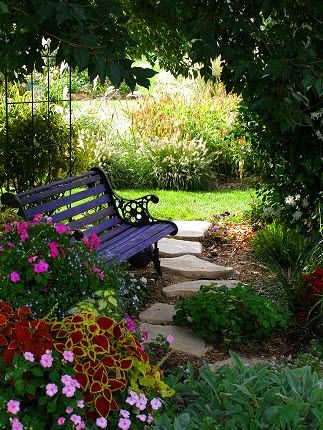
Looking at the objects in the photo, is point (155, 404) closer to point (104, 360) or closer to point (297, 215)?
point (104, 360)

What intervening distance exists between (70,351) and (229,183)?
816 centimetres

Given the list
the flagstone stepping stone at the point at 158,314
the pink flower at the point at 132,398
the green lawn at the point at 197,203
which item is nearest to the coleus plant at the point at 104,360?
the pink flower at the point at 132,398

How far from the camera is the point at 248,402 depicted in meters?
2.64

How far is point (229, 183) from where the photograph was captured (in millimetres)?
10570

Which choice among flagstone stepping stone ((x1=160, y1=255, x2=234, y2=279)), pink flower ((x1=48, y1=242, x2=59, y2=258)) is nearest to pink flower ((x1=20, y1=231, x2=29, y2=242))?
pink flower ((x1=48, y1=242, x2=59, y2=258))

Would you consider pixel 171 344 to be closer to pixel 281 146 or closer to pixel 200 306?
pixel 200 306

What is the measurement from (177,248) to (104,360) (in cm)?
396

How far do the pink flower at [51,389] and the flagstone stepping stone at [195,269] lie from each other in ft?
11.4

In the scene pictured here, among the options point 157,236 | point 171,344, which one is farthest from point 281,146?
point 171,344

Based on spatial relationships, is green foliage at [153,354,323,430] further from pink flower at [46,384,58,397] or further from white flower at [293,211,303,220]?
white flower at [293,211,303,220]

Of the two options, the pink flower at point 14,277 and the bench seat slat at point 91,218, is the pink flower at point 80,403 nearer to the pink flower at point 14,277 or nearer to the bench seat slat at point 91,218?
the pink flower at point 14,277

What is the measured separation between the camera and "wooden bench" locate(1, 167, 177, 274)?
16.6ft

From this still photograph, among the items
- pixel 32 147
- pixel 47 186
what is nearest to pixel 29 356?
pixel 47 186

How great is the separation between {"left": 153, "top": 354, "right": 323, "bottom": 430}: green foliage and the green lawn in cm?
505
